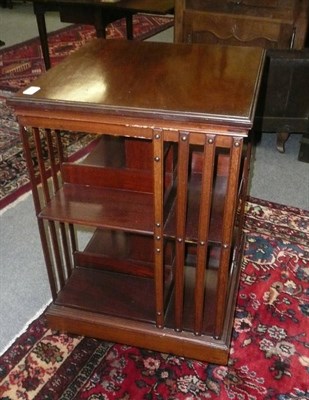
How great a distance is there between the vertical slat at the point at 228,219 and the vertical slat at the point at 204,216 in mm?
44

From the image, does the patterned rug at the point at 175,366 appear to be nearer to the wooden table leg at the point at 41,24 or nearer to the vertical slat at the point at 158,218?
the vertical slat at the point at 158,218

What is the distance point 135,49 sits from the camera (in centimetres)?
135

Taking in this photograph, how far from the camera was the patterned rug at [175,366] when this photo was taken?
50.8 inches

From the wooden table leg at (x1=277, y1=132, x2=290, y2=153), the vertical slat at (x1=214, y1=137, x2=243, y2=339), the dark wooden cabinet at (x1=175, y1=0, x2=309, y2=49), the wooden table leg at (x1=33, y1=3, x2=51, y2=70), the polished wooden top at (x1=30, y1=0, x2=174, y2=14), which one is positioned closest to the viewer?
the vertical slat at (x1=214, y1=137, x2=243, y2=339)

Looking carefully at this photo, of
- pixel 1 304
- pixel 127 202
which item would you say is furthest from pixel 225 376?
pixel 1 304

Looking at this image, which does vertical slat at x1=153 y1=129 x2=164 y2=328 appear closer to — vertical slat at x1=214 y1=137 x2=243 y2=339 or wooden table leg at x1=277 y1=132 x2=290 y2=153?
vertical slat at x1=214 y1=137 x2=243 y2=339

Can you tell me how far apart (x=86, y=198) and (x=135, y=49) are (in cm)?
50

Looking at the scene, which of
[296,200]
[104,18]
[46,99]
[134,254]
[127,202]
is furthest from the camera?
[104,18]

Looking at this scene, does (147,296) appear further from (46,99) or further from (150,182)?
(46,99)

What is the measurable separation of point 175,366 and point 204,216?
0.57 meters

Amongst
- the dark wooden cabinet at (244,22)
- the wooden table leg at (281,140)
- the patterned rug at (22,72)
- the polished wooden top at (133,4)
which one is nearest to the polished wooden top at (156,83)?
the patterned rug at (22,72)

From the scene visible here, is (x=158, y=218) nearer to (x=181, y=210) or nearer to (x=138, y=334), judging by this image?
(x=181, y=210)

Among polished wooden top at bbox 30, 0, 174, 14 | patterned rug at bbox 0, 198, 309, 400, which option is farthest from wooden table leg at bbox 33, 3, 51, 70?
patterned rug at bbox 0, 198, 309, 400

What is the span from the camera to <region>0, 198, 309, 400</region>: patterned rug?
1.29m
